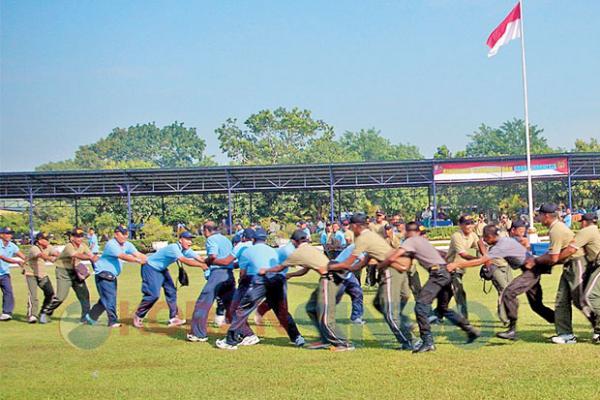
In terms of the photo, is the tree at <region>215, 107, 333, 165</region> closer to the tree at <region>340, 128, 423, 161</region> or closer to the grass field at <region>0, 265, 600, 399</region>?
the tree at <region>340, 128, 423, 161</region>

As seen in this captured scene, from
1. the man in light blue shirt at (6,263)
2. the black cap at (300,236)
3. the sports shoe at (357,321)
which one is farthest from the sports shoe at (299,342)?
the man in light blue shirt at (6,263)

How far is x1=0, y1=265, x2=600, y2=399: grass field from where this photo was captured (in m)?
8.05

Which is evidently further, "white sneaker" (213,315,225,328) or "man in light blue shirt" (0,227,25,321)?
"man in light blue shirt" (0,227,25,321)

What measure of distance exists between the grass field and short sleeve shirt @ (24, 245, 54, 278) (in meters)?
1.84

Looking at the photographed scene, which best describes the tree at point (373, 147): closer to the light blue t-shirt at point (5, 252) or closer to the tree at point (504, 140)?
the tree at point (504, 140)

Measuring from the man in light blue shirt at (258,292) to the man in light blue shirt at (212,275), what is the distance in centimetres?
73

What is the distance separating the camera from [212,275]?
1191 centimetres

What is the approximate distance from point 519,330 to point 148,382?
6.09 metres

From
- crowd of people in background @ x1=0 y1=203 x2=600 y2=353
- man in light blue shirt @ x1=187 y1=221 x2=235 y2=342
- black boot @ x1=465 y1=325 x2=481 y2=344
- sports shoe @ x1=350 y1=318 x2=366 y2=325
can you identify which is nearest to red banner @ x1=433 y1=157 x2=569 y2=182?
crowd of people in background @ x1=0 y1=203 x2=600 y2=353

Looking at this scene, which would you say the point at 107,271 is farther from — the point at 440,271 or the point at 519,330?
the point at 519,330

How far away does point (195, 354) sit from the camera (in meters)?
10.5

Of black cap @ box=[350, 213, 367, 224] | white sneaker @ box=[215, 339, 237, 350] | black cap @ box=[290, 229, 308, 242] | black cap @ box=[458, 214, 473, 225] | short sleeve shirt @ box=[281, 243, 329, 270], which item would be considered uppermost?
black cap @ box=[350, 213, 367, 224]

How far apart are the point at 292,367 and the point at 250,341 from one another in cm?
198

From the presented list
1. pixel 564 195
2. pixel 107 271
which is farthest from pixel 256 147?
pixel 107 271
